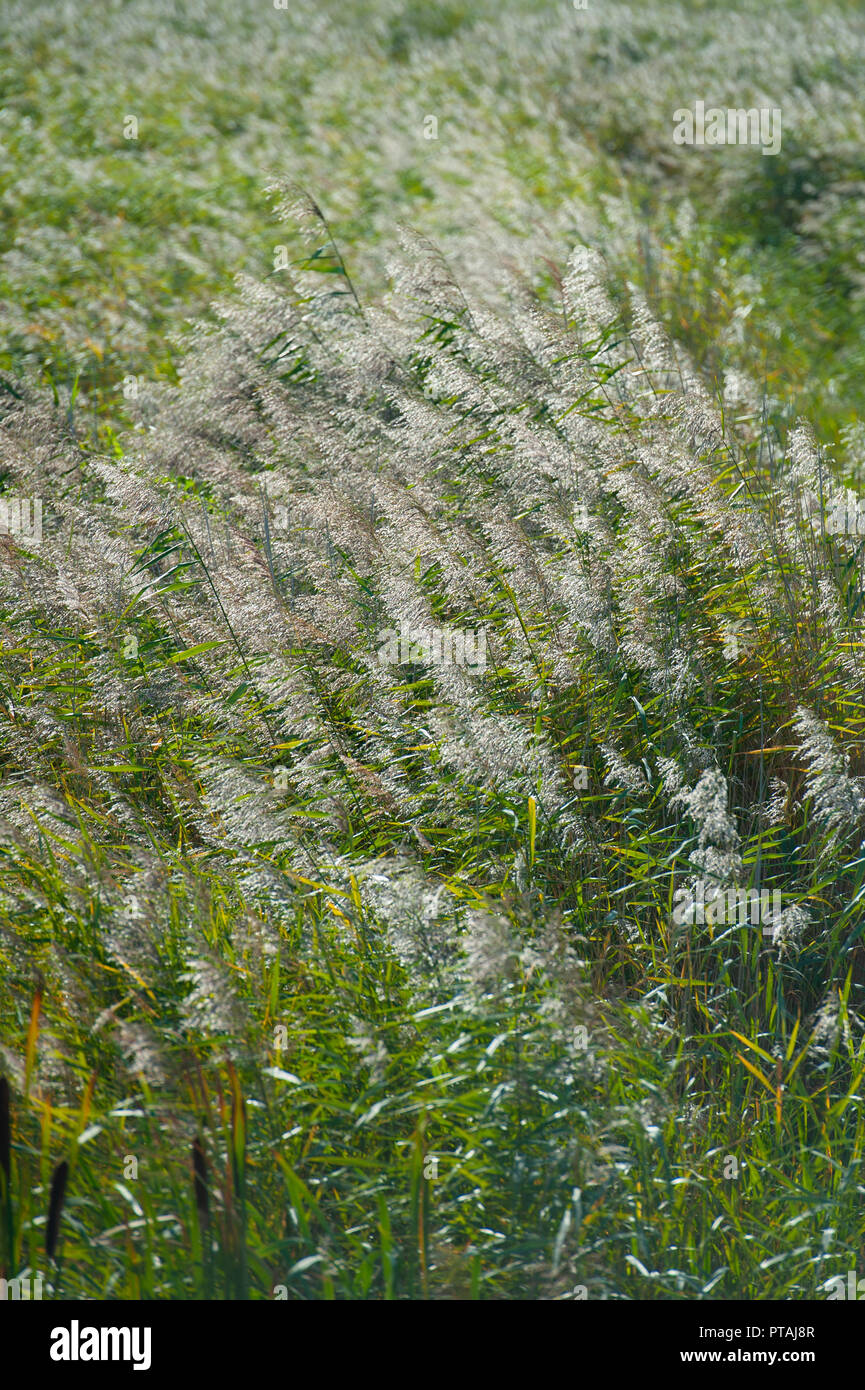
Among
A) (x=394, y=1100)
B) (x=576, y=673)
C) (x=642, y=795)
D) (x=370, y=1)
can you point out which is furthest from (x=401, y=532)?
(x=370, y=1)

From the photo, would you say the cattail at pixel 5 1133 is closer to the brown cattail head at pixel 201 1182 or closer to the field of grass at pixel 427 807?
the field of grass at pixel 427 807

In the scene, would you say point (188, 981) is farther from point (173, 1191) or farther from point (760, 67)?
point (760, 67)

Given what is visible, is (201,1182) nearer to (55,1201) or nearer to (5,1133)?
(55,1201)

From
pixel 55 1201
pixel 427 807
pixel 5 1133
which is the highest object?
pixel 427 807

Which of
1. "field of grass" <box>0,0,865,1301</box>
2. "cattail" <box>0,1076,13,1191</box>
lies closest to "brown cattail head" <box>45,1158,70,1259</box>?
"field of grass" <box>0,0,865,1301</box>

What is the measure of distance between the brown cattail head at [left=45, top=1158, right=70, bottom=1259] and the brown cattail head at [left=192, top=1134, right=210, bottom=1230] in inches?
9.2

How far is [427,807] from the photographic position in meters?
3.47

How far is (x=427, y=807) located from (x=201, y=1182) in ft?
5.17

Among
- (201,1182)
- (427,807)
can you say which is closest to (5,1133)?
(201,1182)

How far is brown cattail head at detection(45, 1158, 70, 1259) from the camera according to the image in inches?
76.5

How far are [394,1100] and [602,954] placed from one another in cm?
90

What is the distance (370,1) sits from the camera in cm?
1644

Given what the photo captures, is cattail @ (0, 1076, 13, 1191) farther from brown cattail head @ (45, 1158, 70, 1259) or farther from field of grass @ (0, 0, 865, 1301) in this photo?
brown cattail head @ (45, 1158, 70, 1259)

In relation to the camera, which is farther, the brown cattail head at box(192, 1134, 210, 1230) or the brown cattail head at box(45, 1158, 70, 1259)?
the brown cattail head at box(192, 1134, 210, 1230)
